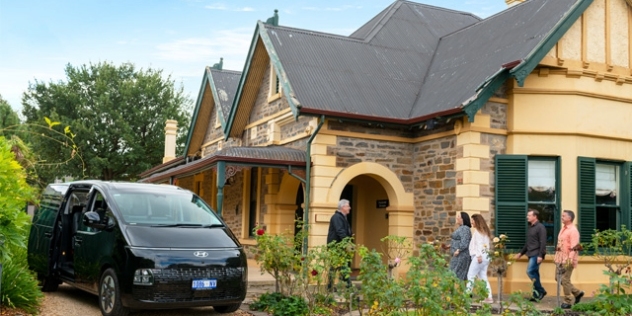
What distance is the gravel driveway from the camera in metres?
8.35

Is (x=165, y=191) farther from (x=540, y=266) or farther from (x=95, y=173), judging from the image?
(x=95, y=173)

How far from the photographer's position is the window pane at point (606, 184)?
42.4ft

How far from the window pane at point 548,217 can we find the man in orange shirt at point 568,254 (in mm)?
1566

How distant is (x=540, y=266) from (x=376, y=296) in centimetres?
647

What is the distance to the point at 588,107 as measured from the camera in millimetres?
12727

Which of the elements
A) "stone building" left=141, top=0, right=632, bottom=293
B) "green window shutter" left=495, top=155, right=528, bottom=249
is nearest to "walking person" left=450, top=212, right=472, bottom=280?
"stone building" left=141, top=0, right=632, bottom=293

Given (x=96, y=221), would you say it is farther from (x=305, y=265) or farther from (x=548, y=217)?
(x=548, y=217)

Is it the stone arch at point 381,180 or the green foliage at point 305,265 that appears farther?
the stone arch at point 381,180

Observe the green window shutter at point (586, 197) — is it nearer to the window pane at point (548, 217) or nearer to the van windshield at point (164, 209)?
the window pane at point (548, 217)

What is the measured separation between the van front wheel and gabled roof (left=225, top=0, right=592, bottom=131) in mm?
5862

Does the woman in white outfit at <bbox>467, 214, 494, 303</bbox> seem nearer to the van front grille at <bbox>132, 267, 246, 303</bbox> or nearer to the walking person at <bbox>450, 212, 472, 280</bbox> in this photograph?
the walking person at <bbox>450, 212, 472, 280</bbox>

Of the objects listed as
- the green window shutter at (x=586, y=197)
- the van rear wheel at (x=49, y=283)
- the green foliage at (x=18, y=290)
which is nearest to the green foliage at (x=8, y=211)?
the green foliage at (x=18, y=290)

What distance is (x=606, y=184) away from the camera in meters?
13.1

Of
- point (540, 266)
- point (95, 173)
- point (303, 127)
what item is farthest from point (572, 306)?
point (95, 173)
